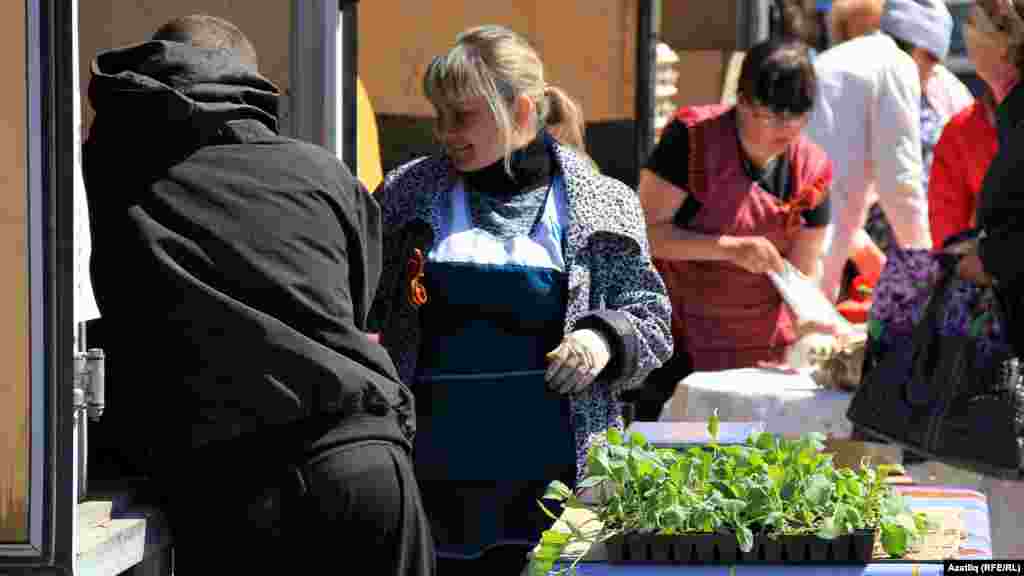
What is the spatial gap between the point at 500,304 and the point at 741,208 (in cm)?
191

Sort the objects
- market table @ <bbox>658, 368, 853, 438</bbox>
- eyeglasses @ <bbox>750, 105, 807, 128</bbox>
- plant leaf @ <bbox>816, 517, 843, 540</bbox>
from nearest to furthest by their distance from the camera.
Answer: plant leaf @ <bbox>816, 517, 843, 540</bbox>
market table @ <bbox>658, 368, 853, 438</bbox>
eyeglasses @ <bbox>750, 105, 807, 128</bbox>

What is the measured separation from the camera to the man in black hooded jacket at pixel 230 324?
8.02 feet

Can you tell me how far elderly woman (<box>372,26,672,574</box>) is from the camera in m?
3.25

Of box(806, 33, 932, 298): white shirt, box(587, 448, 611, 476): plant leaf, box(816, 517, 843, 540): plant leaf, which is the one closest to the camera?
box(816, 517, 843, 540): plant leaf

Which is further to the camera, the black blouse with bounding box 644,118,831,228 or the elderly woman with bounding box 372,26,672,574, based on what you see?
the black blouse with bounding box 644,118,831,228

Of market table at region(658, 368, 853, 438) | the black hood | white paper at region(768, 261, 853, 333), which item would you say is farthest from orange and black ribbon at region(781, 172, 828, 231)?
the black hood

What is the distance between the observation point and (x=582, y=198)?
10.8 feet

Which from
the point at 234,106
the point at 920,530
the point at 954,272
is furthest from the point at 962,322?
the point at 234,106

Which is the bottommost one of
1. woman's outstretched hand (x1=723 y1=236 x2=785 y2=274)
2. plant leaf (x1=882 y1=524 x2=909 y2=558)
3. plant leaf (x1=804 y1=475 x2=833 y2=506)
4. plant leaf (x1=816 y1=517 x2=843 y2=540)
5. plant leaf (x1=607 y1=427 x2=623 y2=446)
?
woman's outstretched hand (x1=723 y1=236 x2=785 y2=274)

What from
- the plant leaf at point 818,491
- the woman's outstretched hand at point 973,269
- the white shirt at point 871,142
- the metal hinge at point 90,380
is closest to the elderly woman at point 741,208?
the white shirt at point 871,142

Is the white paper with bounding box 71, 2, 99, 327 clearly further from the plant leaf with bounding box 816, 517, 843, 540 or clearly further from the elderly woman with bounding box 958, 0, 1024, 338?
the elderly woman with bounding box 958, 0, 1024, 338

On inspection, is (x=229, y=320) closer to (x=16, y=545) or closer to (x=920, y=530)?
(x=16, y=545)

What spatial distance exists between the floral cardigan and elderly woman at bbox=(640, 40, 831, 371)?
1.62 metres

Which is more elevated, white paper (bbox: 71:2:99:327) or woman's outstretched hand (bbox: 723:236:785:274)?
white paper (bbox: 71:2:99:327)
